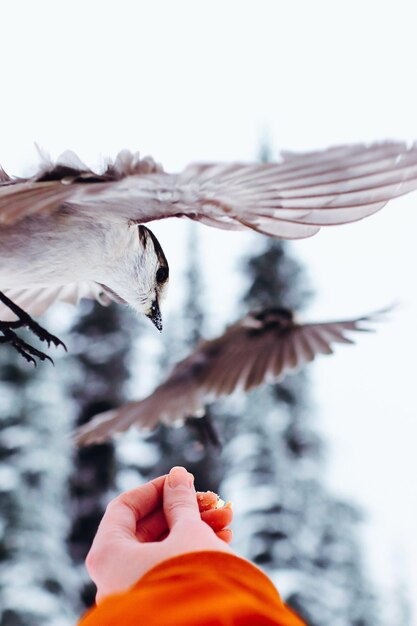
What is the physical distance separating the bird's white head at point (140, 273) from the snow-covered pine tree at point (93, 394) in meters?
2.60

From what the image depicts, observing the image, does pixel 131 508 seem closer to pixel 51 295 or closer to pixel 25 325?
pixel 25 325

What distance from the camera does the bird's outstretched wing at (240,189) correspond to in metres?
0.55

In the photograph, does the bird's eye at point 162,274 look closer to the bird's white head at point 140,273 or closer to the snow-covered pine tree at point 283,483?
the bird's white head at point 140,273

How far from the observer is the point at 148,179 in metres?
0.60

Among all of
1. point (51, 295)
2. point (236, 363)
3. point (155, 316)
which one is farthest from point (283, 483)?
point (155, 316)

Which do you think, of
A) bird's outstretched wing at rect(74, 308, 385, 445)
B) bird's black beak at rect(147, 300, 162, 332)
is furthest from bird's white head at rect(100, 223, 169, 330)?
bird's outstretched wing at rect(74, 308, 385, 445)

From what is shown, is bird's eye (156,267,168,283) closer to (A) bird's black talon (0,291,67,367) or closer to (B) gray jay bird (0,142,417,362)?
(B) gray jay bird (0,142,417,362)

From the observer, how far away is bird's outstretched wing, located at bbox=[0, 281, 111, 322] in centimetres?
88

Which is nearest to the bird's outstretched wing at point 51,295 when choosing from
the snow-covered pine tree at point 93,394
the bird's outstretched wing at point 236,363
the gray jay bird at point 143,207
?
the gray jay bird at point 143,207

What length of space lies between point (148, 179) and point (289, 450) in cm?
300

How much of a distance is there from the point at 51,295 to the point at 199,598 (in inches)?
21.5

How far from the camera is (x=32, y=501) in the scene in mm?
3141

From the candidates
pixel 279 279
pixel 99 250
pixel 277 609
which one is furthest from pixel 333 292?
pixel 277 609

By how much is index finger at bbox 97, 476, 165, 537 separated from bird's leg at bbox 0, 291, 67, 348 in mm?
158
